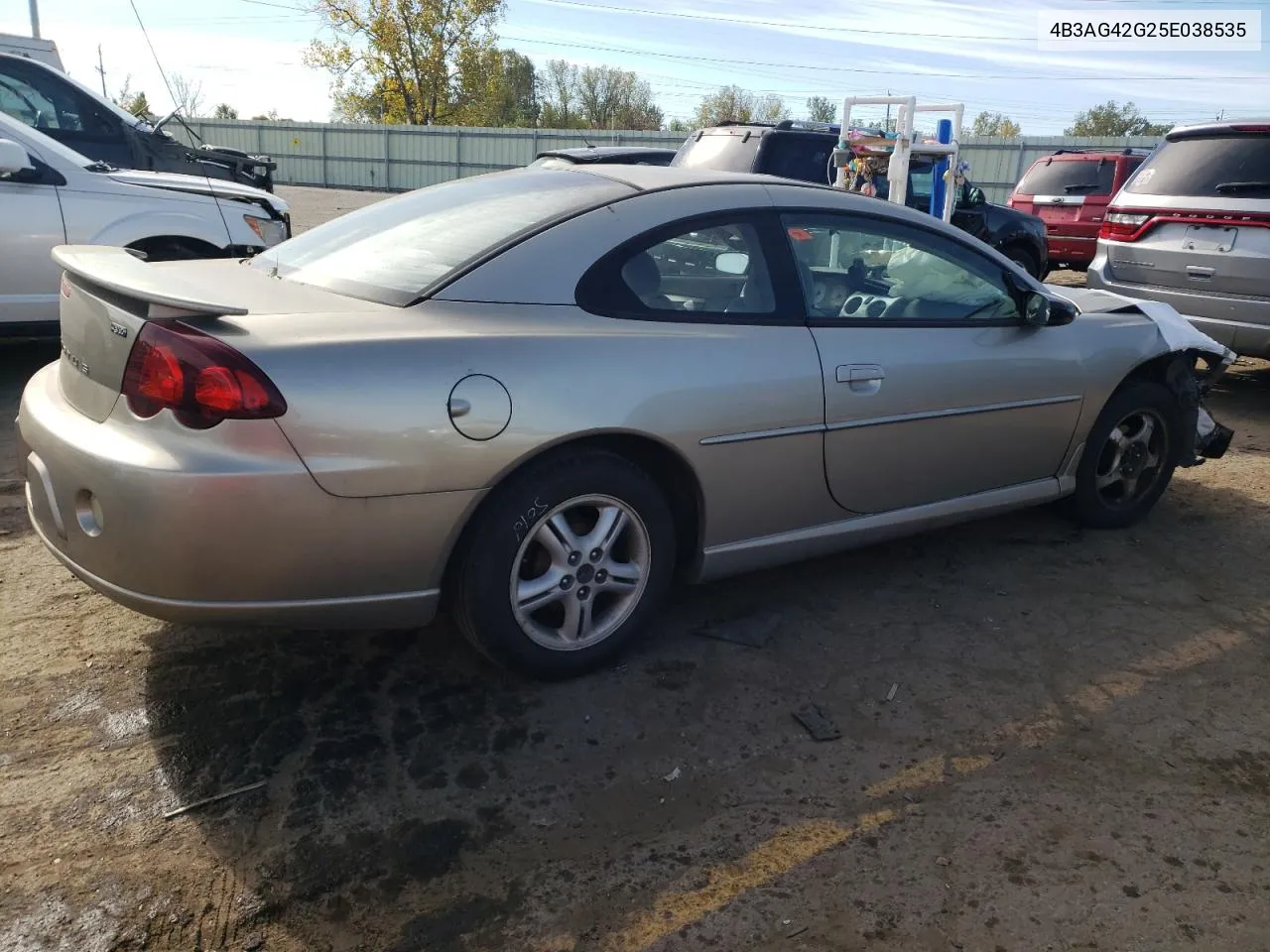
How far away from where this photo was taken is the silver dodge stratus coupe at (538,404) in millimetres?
2500

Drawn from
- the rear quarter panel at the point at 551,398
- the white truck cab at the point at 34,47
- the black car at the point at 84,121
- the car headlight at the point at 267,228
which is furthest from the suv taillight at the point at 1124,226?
the white truck cab at the point at 34,47

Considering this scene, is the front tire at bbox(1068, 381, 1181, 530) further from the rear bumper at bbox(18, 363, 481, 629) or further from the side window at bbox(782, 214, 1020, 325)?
A: the rear bumper at bbox(18, 363, 481, 629)

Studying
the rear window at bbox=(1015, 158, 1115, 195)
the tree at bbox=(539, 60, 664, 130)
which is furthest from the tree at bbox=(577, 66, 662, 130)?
the rear window at bbox=(1015, 158, 1115, 195)

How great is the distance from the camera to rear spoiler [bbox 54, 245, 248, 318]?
8.30 ft

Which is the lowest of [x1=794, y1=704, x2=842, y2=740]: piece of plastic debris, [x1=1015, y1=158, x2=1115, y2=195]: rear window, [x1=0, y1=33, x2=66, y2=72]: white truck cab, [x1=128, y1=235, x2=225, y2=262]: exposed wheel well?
[x1=794, y1=704, x2=842, y2=740]: piece of plastic debris

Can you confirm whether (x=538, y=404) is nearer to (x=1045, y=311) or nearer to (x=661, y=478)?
(x=661, y=478)

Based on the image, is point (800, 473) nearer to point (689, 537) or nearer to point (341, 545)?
point (689, 537)

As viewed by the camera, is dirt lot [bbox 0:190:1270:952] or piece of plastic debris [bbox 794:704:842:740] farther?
piece of plastic debris [bbox 794:704:842:740]

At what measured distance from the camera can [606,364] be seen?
9.49 ft

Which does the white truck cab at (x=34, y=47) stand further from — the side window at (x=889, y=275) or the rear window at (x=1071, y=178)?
the rear window at (x=1071, y=178)

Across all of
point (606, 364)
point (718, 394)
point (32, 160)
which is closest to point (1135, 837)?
point (718, 394)

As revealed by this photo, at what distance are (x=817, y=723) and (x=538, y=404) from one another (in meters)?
1.27

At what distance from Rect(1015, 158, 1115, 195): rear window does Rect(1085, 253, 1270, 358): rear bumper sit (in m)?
6.64

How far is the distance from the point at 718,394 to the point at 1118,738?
5.19ft
